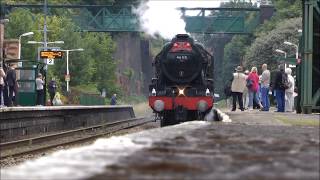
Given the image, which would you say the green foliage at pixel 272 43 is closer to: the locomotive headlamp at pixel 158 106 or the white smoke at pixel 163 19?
the white smoke at pixel 163 19

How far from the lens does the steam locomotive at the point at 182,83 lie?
22203 mm

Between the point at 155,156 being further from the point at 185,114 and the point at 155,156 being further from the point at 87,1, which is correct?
the point at 87,1

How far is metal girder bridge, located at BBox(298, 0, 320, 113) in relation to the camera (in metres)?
15.7

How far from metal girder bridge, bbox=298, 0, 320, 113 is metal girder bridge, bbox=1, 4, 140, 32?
50153mm

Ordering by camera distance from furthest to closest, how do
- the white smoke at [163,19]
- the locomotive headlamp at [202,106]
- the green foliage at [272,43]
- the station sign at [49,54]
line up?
the green foliage at [272,43]
the station sign at [49,54]
the white smoke at [163,19]
the locomotive headlamp at [202,106]

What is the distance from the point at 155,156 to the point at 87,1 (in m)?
75.0

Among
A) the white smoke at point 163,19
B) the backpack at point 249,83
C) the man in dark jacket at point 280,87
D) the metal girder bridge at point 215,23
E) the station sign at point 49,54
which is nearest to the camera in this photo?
the man in dark jacket at point 280,87

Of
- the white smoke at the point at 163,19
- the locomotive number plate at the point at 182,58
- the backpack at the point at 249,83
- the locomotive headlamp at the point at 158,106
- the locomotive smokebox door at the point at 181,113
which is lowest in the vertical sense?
the locomotive smokebox door at the point at 181,113

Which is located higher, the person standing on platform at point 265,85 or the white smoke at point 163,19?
the white smoke at point 163,19

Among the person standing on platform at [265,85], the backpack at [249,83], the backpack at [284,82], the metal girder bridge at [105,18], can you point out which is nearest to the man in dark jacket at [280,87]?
the backpack at [284,82]

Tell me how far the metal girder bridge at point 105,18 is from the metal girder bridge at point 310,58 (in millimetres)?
50153

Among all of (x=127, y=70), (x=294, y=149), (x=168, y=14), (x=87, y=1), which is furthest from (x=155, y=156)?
(x=127, y=70)

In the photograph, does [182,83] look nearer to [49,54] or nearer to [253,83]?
[253,83]

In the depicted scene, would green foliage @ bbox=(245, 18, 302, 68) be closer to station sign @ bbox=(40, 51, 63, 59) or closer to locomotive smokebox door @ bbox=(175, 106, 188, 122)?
station sign @ bbox=(40, 51, 63, 59)
